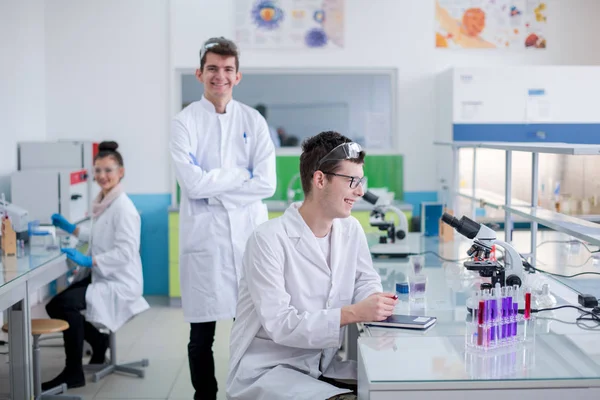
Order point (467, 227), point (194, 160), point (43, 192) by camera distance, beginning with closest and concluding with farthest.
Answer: point (467, 227), point (194, 160), point (43, 192)

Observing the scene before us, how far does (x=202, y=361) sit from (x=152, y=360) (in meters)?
1.43

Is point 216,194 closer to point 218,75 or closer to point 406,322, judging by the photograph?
point 218,75

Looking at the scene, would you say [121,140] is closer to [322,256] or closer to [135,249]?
[135,249]

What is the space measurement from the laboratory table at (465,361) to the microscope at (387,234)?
3.47ft

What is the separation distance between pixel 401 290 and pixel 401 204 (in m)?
3.47

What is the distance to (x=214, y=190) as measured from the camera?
321 centimetres

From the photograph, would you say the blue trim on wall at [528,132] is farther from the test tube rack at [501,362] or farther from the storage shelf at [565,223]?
the test tube rack at [501,362]

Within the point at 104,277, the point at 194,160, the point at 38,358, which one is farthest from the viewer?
the point at 104,277

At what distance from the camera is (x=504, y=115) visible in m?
5.77

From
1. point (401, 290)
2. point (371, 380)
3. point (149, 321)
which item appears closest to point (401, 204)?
point (149, 321)

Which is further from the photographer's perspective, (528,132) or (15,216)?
(528,132)

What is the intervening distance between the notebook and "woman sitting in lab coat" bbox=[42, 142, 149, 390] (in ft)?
6.72

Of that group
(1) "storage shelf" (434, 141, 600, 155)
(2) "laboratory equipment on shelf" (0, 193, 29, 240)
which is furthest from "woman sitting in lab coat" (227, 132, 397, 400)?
(2) "laboratory equipment on shelf" (0, 193, 29, 240)

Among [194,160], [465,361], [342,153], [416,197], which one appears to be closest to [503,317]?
[465,361]
